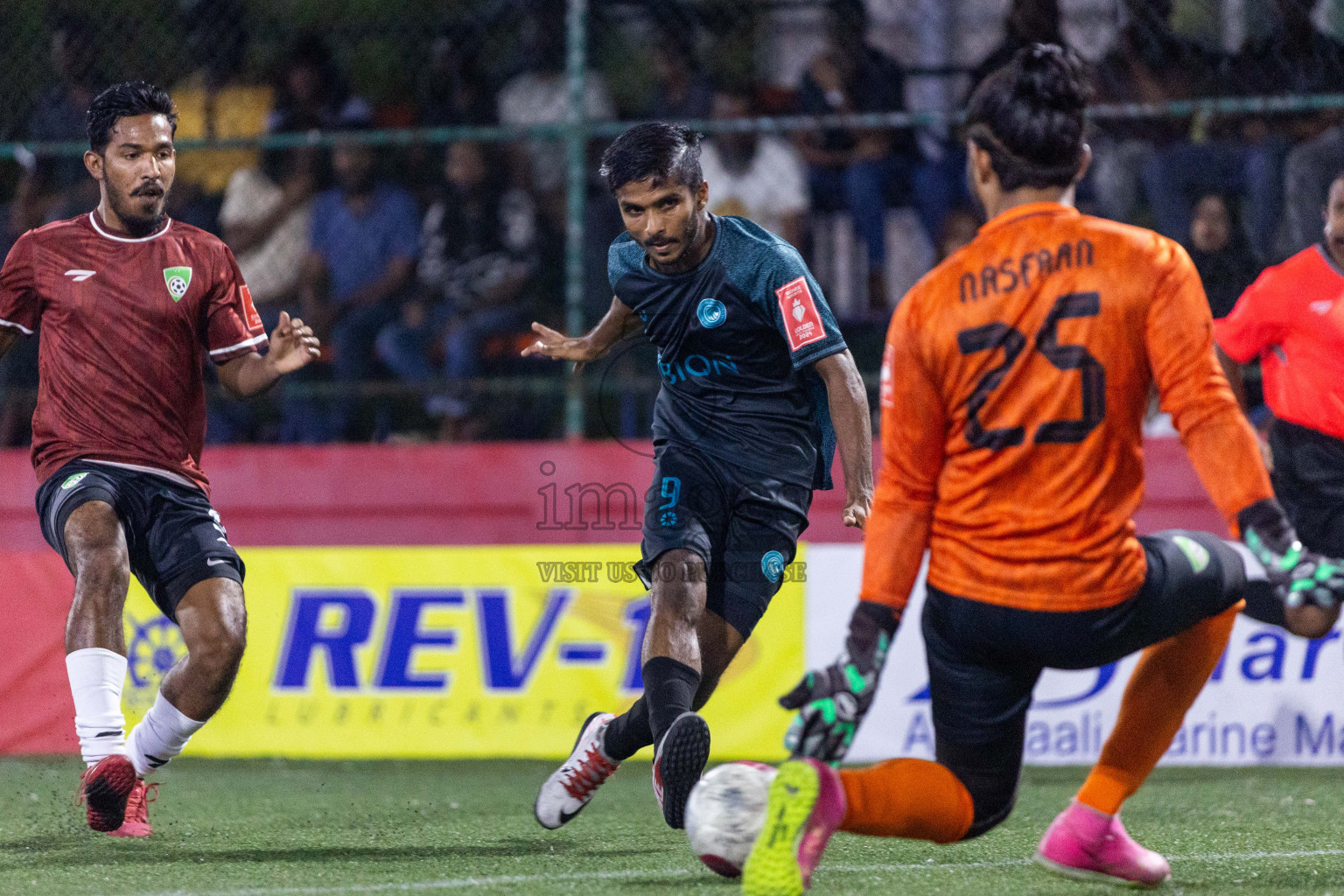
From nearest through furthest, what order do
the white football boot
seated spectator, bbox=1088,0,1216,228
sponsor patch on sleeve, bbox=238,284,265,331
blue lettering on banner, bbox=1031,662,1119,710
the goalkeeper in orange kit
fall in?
1. the goalkeeper in orange kit
2. the white football boot
3. sponsor patch on sleeve, bbox=238,284,265,331
4. blue lettering on banner, bbox=1031,662,1119,710
5. seated spectator, bbox=1088,0,1216,228

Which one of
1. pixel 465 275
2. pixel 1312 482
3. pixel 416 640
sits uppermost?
pixel 465 275

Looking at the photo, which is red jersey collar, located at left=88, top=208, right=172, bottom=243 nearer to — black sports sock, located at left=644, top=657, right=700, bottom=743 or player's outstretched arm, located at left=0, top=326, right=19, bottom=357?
player's outstretched arm, located at left=0, top=326, right=19, bottom=357

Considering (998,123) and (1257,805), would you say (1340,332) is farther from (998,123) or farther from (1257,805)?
(998,123)

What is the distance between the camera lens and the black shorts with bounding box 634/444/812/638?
4871 millimetres

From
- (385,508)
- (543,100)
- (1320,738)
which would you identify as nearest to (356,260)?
(543,100)

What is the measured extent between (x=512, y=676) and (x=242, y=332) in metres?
2.76

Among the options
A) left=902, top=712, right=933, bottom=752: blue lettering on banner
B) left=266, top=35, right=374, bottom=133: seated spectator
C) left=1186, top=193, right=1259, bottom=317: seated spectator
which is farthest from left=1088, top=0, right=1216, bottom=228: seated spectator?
left=266, top=35, right=374, bottom=133: seated spectator

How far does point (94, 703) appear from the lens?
489 centimetres

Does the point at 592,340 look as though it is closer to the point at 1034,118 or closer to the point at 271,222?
the point at 1034,118

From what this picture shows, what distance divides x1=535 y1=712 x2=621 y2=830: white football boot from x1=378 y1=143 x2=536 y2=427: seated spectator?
4265 millimetres

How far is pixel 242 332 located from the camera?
5.41 meters

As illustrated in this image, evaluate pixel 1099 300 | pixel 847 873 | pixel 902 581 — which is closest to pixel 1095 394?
pixel 1099 300

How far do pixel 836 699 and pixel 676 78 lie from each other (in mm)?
6849

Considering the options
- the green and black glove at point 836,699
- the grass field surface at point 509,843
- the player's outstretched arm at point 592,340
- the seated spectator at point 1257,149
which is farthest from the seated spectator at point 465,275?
the green and black glove at point 836,699
